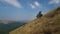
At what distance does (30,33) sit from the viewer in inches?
1003

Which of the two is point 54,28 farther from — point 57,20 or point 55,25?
point 57,20

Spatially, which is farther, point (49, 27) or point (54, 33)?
point (49, 27)

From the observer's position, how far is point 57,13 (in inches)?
1172

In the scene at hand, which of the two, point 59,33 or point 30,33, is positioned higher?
point 30,33

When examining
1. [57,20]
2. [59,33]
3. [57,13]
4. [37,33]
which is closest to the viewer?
[59,33]

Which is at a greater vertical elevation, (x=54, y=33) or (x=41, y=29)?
(x=41, y=29)

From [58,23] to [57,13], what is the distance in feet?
16.7

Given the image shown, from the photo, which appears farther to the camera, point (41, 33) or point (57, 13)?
point (57, 13)

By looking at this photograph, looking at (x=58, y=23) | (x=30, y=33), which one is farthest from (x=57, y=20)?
(x=30, y=33)

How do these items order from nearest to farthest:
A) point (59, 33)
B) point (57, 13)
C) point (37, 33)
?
point (59, 33)
point (37, 33)
point (57, 13)

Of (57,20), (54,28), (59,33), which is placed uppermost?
(57,20)

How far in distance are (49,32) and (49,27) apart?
151 centimetres

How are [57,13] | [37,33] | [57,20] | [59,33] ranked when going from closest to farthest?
[59,33] → [37,33] → [57,20] → [57,13]

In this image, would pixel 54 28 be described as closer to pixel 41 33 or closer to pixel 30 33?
pixel 41 33
